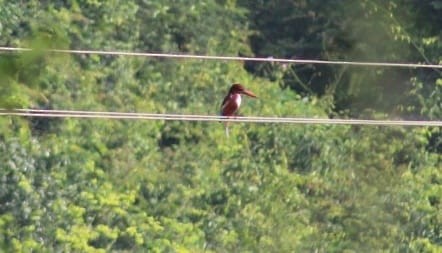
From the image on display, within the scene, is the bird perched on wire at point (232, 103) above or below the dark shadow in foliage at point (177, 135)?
above

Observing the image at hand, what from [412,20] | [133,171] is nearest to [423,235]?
[133,171]

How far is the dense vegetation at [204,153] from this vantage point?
838cm

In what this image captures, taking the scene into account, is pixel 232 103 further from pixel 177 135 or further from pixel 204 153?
pixel 177 135

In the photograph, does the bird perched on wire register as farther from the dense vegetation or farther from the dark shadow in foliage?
the dark shadow in foliage

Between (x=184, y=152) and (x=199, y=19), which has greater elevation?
(x=199, y=19)

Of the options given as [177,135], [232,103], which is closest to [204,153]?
[177,135]

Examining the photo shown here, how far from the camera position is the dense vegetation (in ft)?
27.5

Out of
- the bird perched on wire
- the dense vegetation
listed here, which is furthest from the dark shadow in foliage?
the bird perched on wire

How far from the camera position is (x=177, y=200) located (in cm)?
892

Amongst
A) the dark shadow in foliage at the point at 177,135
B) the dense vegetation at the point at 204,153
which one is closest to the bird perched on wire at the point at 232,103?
the dense vegetation at the point at 204,153

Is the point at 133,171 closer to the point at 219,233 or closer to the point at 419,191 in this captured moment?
the point at 219,233

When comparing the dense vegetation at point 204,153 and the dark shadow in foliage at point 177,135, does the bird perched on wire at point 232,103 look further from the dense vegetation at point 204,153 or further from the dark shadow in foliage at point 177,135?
the dark shadow in foliage at point 177,135

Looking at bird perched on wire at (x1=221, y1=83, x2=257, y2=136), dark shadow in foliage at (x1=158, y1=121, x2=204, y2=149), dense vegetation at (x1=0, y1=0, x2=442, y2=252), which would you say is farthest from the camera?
dark shadow in foliage at (x1=158, y1=121, x2=204, y2=149)

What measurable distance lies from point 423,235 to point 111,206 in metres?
2.25
